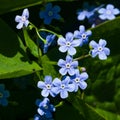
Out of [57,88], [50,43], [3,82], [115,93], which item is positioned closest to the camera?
[57,88]

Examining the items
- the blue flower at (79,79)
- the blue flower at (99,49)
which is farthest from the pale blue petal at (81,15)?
the blue flower at (79,79)

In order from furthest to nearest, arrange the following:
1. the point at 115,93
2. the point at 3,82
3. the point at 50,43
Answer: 1. the point at 3,82
2. the point at 115,93
3. the point at 50,43

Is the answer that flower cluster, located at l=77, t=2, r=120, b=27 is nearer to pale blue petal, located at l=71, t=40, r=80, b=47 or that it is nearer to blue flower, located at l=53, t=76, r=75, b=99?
pale blue petal, located at l=71, t=40, r=80, b=47

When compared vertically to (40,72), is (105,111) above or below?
below

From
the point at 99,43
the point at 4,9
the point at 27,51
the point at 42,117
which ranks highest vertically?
the point at 4,9

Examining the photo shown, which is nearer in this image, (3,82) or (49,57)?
(49,57)

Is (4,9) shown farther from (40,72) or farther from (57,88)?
(57,88)

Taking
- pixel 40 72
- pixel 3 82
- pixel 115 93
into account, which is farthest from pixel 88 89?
pixel 3 82
